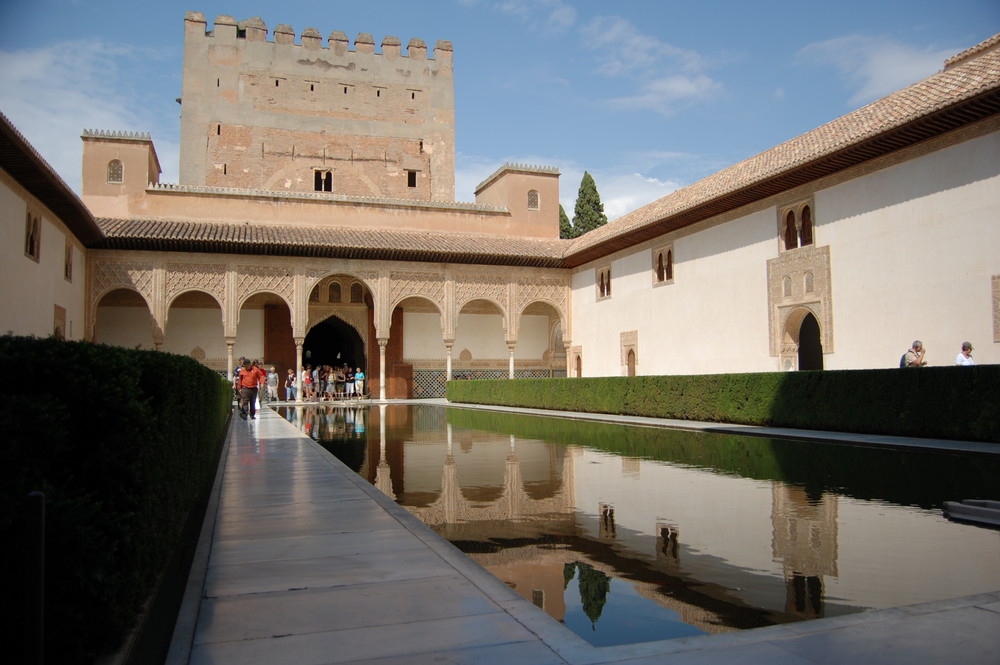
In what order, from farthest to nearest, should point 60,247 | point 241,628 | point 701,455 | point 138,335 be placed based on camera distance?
point 138,335
point 60,247
point 701,455
point 241,628

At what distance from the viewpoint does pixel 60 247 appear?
17.7 m

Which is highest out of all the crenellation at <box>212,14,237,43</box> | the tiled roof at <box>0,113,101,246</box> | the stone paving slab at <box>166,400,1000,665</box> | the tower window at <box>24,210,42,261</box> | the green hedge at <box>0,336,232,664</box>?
the crenellation at <box>212,14,237,43</box>

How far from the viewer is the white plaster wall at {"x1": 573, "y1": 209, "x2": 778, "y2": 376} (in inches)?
663

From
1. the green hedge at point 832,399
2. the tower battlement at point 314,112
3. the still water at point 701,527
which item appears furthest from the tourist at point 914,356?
the tower battlement at point 314,112

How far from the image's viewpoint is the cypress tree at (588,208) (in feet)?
136

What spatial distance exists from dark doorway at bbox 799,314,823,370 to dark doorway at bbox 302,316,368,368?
50.9 ft

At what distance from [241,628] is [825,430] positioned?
1019cm

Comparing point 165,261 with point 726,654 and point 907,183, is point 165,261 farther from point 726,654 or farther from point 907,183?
point 726,654

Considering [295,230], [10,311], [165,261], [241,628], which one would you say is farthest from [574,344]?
[241,628]

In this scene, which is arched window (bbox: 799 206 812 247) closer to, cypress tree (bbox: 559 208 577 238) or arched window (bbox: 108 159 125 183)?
arched window (bbox: 108 159 125 183)

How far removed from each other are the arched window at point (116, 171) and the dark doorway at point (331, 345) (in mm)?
8211

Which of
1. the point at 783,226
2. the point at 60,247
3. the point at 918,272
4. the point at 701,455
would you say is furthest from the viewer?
the point at 60,247

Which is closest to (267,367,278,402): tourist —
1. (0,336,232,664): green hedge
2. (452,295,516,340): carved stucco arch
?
(452,295,516,340): carved stucco arch

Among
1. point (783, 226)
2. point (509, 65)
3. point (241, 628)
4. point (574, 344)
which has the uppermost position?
point (509, 65)
